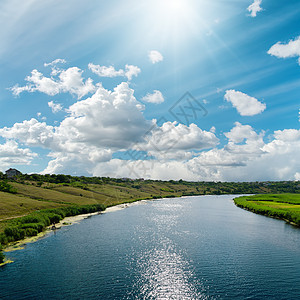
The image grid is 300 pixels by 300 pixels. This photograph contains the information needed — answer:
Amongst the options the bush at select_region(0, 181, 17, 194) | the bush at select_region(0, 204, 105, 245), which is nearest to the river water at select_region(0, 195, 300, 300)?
the bush at select_region(0, 204, 105, 245)

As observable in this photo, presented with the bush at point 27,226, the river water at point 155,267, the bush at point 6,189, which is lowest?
the river water at point 155,267

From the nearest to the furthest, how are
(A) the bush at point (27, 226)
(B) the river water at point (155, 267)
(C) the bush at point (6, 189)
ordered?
1. (B) the river water at point (155, 267)
2. (A) the bush at point (27, 226)
3. (C) the bush at point (6, 189)

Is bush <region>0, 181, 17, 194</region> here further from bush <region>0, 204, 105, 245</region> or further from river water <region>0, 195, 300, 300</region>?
river water <region>0, 195, 300, 300</region>

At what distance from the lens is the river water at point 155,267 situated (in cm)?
2776

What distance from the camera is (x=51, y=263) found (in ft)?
121

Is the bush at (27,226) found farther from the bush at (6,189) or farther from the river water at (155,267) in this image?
the bush at (6,189)

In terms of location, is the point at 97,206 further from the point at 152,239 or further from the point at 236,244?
the point at 236,244

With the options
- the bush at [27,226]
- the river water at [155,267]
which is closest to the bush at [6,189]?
the bush at [27,226]

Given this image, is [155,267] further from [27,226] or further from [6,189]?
[6,189]

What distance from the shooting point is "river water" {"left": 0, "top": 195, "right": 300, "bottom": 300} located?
91.1 feet

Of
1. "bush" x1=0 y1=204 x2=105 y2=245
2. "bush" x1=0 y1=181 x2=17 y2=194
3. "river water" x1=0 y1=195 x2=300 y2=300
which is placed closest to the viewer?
"river water" x1=0 y1=195 x2=300 y2=300

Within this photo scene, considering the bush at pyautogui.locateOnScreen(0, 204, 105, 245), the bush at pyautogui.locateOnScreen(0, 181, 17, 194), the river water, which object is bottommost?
the river water

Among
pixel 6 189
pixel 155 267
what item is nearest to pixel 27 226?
pixel 155 267

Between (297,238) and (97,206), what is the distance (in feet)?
262
